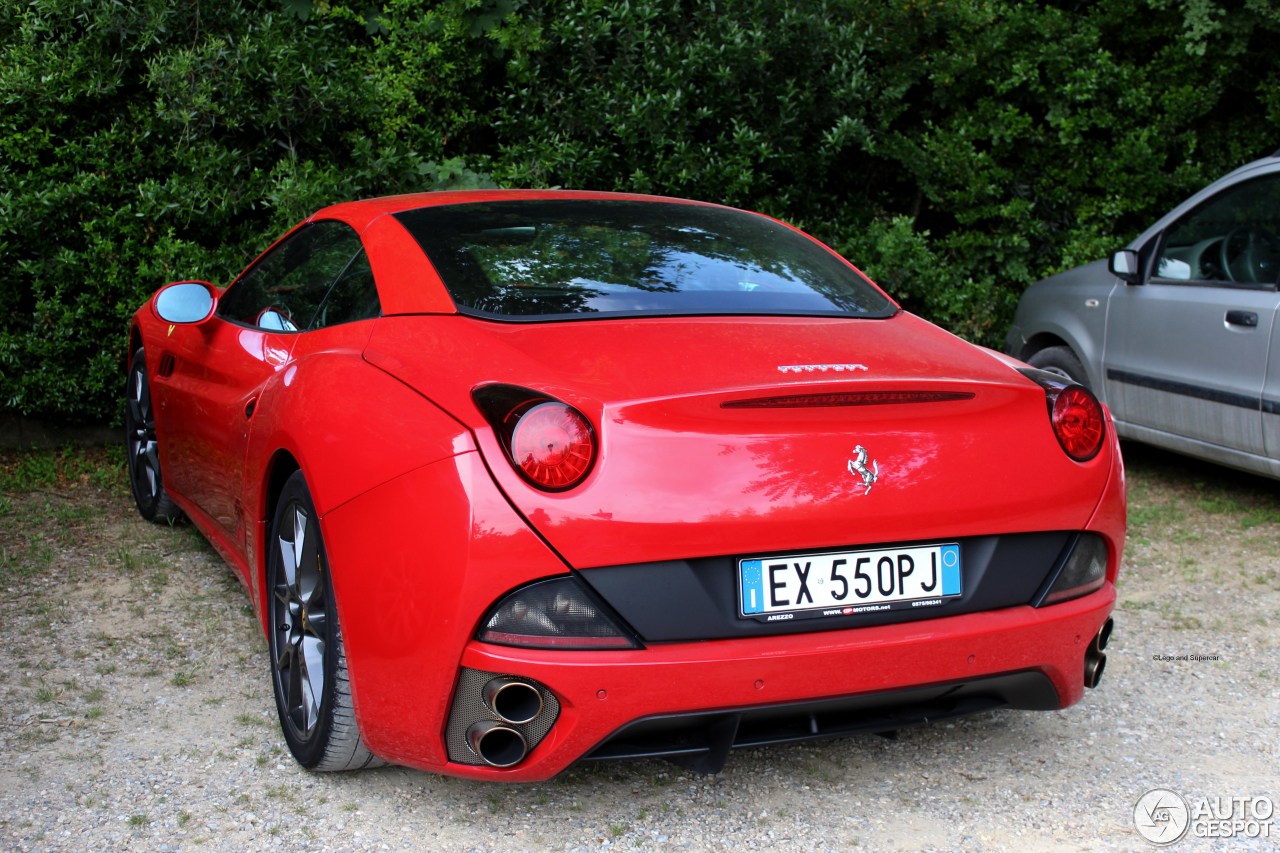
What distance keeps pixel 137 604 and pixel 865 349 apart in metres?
2.71

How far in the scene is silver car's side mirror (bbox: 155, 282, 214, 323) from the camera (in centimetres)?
414

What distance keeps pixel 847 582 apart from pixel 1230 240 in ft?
12.9

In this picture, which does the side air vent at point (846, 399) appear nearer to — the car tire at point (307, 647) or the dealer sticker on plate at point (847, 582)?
the dealer sticker on plate at point (847, 582)

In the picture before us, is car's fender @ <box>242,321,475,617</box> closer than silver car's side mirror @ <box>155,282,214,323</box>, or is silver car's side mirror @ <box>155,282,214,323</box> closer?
car's fender @ <box>242,321,475,617</box>

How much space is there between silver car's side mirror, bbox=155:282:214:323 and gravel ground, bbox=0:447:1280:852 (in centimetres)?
96

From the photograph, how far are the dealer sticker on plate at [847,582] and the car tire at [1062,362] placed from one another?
410cm

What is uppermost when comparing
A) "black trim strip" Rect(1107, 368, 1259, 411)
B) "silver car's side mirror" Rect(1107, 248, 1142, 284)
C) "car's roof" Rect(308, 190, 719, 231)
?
"car's roof" Rect(308, 190, 719, 231)

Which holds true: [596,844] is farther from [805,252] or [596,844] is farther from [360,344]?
[805,252]

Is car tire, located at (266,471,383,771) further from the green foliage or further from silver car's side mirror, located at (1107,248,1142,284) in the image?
silver car's side mirror, located at (1107,248,1142,284)

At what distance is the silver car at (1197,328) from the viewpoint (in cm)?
532

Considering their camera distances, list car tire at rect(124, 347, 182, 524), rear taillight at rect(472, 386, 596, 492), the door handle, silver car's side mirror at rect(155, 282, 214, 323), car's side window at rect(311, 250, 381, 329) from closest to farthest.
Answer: rear taillight at rect(472, 386, 596, 492) → car's side window at rect(311, 250, 381, 329) → silver car's side mirror at rect(155, 282, 214, 323) → car tire at rect(124, 347, 182, 524) → the door handle

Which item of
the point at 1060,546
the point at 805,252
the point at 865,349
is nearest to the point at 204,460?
the point at 805,252

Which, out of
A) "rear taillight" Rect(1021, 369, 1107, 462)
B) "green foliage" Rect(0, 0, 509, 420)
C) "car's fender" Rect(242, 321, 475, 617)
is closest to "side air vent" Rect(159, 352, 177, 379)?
"car's fender" Rect(242, 321, 475, 617)

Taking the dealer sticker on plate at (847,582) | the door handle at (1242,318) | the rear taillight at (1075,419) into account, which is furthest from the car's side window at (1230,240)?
the dealer sticker on plate at (847,582)
